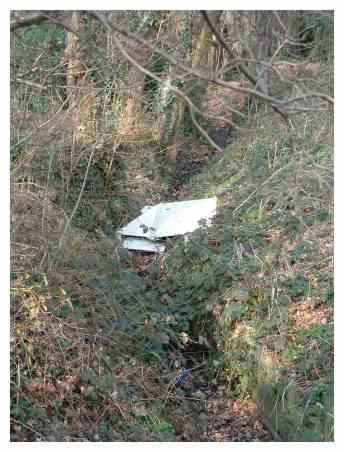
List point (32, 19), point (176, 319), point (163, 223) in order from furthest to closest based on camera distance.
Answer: point (163, 223), point (176, 319), point (32, 19)

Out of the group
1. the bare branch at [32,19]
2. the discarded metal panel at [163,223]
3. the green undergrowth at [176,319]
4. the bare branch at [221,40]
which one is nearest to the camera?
the bare branch at [221,40]

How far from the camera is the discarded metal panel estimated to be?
26.8 feet

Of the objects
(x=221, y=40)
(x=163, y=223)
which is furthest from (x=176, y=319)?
(x=221, y=40)

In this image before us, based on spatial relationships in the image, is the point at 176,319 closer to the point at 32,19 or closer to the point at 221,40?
the point at 32,19

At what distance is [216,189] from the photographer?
9.62 m

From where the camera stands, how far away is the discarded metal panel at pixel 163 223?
8.16m

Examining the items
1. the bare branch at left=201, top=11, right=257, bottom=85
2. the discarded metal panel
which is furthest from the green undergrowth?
the bare branch at left=201, top=11, right=257, bottom=85

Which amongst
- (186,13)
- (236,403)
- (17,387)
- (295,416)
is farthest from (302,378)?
(186,13)

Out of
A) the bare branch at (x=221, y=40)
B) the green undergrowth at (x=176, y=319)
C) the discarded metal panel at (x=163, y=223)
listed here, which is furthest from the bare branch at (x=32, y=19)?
the discarded metal panel at (x=163, y=223)

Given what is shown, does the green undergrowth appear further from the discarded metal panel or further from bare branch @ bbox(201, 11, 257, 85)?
bare branch @ bbox(201, 11, 257, 85)

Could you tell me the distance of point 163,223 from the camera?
8.40 metres

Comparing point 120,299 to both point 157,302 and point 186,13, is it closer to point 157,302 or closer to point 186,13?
point 157,302

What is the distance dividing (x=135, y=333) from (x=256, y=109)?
6.73 m

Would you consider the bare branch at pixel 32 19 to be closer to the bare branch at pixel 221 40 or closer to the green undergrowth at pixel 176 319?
the bare branch at pixel 221 40
